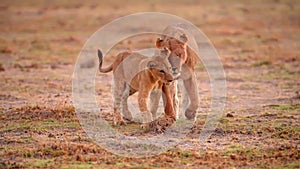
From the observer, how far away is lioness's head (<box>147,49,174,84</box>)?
7.54 m

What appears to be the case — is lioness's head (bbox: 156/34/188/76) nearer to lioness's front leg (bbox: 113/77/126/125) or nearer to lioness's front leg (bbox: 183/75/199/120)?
lioness's front leg (bbox: 183/75/199/120)

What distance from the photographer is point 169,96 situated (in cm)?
802

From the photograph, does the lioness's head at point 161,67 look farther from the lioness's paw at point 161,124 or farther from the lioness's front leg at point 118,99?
the lioness's front leg at point 118,99

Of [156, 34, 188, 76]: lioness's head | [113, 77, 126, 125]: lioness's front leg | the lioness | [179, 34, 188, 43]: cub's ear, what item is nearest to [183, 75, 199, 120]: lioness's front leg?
the lioness

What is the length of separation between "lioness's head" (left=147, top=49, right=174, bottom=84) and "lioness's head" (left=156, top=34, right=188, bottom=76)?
0.61 feet

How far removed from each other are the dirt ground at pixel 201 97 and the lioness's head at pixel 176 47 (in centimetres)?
95

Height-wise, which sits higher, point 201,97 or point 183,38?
point 183,38

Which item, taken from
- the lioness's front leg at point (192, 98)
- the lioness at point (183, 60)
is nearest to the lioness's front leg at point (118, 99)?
the lioness at point (183, 60)

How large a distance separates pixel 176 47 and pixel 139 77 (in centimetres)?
62

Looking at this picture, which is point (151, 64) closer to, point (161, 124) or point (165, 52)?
point (165, 52)

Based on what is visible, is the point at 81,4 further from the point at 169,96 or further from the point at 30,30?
the point at 169,96

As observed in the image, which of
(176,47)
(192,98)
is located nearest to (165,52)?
(176,47)

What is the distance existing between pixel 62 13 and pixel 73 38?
34.4 ft

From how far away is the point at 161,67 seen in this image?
753cm
